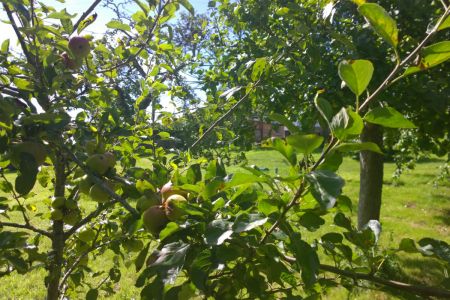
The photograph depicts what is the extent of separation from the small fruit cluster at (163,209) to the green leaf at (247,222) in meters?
Answer: 0.17

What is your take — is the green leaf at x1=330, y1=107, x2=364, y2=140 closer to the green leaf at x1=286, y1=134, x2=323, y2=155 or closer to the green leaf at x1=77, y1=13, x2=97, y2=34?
the green leaf at x1=286, y1=134, x2=323, y2=155

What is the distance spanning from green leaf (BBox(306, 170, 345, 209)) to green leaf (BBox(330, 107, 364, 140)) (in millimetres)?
67

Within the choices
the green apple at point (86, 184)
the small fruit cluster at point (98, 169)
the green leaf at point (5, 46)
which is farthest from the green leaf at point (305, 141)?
the green leaf at point (5, 46)

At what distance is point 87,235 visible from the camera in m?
1.54

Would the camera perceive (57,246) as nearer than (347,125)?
No

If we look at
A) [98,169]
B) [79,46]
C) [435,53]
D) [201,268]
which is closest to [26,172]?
[98,169]

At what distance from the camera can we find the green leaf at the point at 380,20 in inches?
24.1

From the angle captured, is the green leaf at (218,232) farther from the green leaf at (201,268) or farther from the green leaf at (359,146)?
the green leaf at (359,146)

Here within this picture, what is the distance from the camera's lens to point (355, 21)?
3.46 meters

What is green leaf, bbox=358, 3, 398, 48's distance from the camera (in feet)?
2.01

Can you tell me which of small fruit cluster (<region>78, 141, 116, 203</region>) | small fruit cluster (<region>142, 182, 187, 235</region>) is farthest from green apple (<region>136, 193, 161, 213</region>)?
small fruit cluster (<region>78, 141, 116, 203</region>)

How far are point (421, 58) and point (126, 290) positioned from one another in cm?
333

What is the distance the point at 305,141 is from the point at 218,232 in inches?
8.1

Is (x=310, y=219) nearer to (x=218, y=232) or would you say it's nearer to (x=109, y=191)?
(x=218, y=232)
